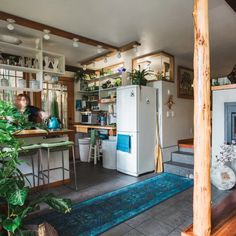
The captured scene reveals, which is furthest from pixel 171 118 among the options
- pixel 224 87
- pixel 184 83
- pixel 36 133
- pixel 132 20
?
pixel 36 133

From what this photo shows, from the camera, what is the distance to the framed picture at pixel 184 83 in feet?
15.8

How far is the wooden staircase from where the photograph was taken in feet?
12.6

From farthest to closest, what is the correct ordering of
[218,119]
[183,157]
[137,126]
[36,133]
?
[183,157] < [137,126] < [218,119] < [36,133]

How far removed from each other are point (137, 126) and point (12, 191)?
9.11 ft

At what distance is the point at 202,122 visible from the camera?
138 centimetres

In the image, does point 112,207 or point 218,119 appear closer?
point 112,207

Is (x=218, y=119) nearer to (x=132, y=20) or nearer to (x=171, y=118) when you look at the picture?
(x=171, y=118)

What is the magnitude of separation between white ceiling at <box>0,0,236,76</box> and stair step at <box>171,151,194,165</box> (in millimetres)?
2254

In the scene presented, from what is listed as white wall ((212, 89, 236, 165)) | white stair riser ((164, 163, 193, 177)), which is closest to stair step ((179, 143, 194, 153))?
white stair riser ((164, 163, 193, 177))

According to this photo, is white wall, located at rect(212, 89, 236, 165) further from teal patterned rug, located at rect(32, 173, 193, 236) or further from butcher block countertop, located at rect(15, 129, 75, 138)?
butcher block countertop, located at rect(15, 129, 75, 138)

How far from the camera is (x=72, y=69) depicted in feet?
18.4

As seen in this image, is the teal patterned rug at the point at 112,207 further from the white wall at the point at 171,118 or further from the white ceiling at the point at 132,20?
the white ceiling at the point at 132,20

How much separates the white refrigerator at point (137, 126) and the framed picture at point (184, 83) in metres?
0.98

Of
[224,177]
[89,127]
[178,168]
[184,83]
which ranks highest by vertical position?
[184,83]
